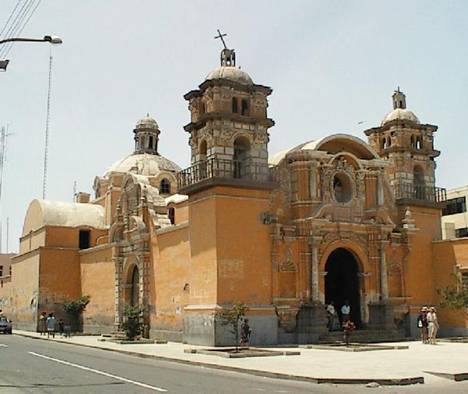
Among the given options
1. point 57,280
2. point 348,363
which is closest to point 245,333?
point 348,363

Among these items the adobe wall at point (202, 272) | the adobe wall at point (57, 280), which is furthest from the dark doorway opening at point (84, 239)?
the adobe wall at point (202, 272)

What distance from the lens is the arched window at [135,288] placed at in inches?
1357

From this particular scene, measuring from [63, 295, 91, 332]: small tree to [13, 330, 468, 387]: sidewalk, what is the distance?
534 inches

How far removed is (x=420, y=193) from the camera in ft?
111

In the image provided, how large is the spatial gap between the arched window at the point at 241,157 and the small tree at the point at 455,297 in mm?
10108

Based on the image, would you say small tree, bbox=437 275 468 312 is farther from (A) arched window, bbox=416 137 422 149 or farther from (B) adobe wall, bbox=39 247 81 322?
(B) adobe wall, bbox=39 247 81 322

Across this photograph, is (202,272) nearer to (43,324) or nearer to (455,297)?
(455,297)

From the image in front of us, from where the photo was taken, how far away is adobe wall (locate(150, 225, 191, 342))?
29.0m

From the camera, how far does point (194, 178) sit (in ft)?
93.4

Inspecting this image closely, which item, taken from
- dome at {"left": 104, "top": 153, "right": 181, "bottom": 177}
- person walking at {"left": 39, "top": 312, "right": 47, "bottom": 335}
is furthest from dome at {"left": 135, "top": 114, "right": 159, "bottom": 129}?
person walking at {"left": 39, "top": 312, "right": 47, "bottom": 335}

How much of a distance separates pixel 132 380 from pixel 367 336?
51.9 feet

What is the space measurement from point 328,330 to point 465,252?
299 inches

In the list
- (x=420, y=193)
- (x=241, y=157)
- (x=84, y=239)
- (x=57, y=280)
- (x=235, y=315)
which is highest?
(x=241, y=157)

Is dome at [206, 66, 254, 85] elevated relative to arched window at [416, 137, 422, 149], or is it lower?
elevated
